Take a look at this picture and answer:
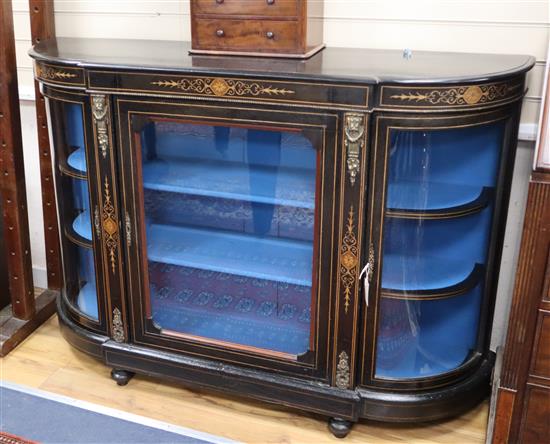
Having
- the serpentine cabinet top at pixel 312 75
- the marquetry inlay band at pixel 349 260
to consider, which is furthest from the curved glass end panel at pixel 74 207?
the marquetry inlay band at pixel 349 260

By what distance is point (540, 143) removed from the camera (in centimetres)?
137

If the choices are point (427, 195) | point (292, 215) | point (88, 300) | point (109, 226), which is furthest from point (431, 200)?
point (88, 300)

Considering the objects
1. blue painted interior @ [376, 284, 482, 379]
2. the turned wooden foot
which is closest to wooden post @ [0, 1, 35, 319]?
the turned wooden foot

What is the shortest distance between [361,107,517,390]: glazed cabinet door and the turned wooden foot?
708 millimetres

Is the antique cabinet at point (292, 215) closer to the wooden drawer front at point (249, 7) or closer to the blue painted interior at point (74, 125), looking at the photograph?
the blue painted interior at point (74, 125)

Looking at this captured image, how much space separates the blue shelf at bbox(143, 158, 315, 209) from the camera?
1.63m

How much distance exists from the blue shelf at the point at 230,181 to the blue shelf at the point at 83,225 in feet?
0.85

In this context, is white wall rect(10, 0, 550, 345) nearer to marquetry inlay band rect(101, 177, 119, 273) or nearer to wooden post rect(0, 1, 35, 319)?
wooden post rect(0, 1, 35, 319)

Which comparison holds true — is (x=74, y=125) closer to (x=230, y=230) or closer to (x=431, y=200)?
(x=230, y=230)

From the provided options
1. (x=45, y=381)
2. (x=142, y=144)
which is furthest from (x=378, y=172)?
(x=45, y=381)

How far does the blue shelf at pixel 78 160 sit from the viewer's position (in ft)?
5.81

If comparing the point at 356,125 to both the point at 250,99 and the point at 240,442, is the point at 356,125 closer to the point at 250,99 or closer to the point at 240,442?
the point at 250,99

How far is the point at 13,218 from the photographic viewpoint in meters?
2.09

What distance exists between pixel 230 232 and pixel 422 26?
746 millimetres
